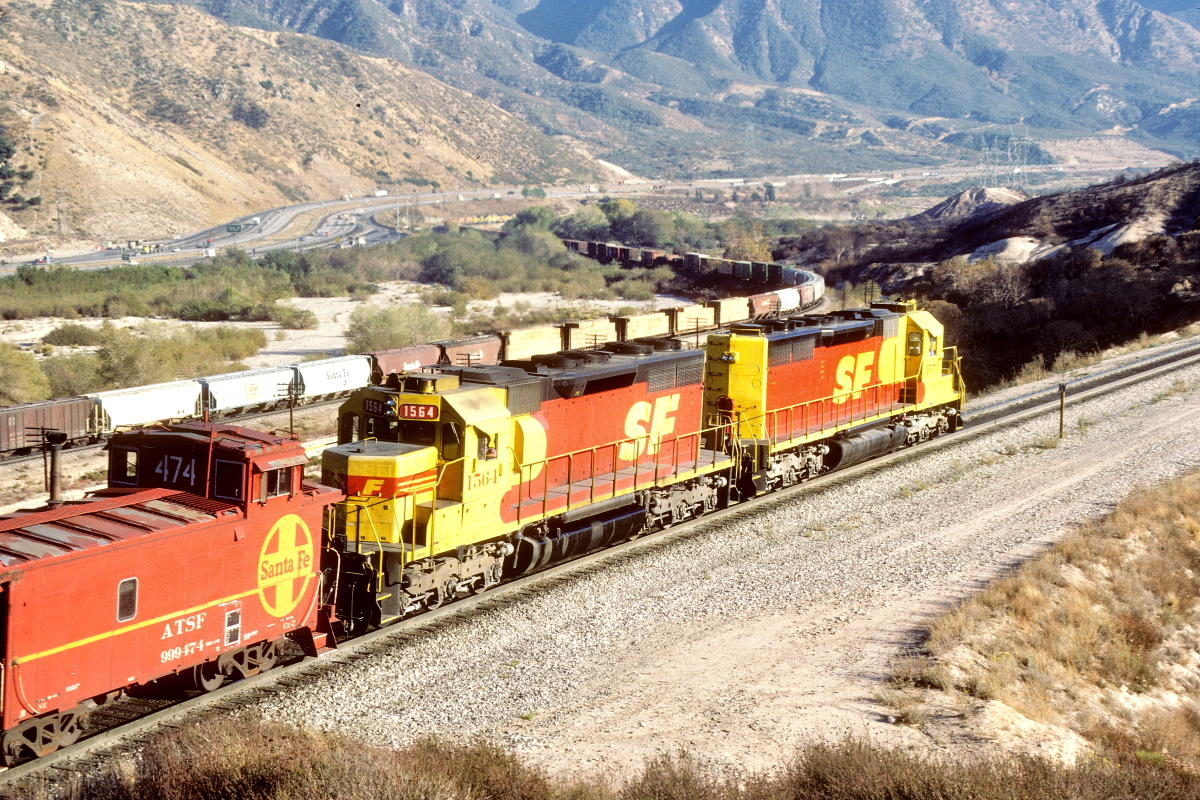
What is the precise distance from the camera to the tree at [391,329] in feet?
160

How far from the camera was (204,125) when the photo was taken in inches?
5221

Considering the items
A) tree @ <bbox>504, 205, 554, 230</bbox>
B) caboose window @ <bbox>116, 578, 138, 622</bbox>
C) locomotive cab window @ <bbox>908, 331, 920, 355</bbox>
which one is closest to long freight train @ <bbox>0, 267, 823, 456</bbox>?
locomotive cab window @ <bbox>908, 331, 920, 355</bbox>

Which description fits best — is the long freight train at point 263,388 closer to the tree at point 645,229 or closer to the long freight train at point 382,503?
the long freight train at point 382,503

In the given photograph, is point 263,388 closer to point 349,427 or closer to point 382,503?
point 349,427

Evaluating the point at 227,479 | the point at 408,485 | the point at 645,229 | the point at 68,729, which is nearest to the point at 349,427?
the point at 408,485

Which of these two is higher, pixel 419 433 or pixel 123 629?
pixel 419 433

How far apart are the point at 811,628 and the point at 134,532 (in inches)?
341

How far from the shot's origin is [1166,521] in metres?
19.6

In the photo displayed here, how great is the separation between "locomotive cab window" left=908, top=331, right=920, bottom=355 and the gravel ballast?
447cm

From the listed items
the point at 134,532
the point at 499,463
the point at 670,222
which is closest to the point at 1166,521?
the point at 499,463

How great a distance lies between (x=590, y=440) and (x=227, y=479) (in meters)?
7.34

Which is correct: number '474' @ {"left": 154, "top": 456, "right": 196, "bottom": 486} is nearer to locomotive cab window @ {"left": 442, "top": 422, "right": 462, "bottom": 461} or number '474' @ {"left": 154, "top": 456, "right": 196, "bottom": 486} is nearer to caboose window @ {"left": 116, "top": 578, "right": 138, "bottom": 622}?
caboose window @ {"left": 116, "top": 578, "right": 138, "bottom": 622}

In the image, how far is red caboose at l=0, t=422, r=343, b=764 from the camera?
395 inches

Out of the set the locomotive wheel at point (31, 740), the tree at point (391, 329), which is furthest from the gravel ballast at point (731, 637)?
the tree at point (391, 329)
